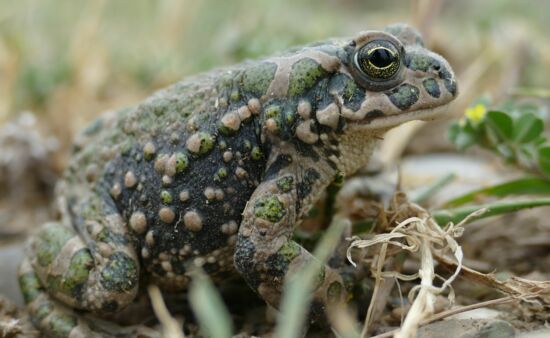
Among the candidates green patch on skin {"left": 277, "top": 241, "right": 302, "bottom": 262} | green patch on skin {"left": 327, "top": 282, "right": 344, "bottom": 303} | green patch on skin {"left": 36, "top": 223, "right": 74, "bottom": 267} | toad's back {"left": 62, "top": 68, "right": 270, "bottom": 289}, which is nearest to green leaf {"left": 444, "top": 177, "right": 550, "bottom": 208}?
green patch on skin {"left": 327, "top": 282, "right": 344, "bottom": 303}

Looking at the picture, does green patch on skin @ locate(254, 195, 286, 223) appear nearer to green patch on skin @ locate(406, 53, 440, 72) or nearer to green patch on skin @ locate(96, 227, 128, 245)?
green patch on skin @ locate(96, 227, 128, 245)

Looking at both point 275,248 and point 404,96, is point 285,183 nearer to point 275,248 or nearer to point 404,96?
point 275,248

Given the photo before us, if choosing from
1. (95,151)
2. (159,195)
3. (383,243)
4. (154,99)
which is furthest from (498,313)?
(95,151)

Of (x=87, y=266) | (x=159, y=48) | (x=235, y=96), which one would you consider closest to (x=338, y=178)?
(x=235, y=96)

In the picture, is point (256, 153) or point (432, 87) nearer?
point (432, 87)

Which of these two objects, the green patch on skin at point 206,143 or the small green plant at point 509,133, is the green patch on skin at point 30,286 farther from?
the small green plant at point 509,133

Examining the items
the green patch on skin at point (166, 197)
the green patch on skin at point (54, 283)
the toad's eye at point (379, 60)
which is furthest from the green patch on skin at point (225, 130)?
the green patch on skin at point (54, 283)
